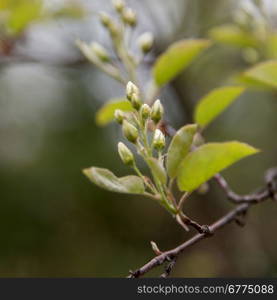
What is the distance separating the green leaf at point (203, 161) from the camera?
1.52 m

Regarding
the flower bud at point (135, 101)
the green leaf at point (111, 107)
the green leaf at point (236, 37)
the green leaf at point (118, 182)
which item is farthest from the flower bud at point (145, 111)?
the green leaf at point (236, 37)

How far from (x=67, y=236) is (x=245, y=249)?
4.38ft

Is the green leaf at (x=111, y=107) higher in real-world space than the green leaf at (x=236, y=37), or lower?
lower

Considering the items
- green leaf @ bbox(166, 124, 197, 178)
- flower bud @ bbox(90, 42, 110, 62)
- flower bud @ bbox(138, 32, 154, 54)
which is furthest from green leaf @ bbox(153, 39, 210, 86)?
green leaf @ bbox(166, 124, 197, 178)

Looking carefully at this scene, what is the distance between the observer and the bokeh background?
3.44m

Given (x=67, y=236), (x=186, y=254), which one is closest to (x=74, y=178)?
(x=67, y=236)

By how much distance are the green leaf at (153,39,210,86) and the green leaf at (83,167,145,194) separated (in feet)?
2.38

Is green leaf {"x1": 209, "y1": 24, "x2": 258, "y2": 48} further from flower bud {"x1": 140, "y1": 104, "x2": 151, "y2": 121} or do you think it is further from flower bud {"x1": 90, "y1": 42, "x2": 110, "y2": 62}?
flower bud {"x1": 140, "y1": 104, "x2": 151, "y2": 121}

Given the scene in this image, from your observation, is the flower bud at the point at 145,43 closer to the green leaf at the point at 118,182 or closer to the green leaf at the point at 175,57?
the green leaf at the point at 175,57

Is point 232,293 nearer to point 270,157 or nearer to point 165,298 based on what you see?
point 165,298

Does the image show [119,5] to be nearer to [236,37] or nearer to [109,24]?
[109,24]

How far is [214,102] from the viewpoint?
76.7 inches

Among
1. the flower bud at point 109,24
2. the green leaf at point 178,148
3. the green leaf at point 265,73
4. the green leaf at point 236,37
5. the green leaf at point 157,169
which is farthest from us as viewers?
the green leaf at point 236,37

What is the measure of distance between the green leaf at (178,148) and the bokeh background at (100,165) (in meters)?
1.78
